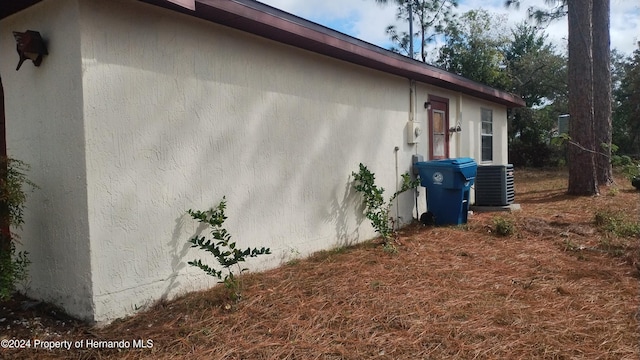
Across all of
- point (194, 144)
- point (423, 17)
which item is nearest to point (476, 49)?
point (423, 17)

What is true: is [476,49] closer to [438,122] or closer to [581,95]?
[581,95]

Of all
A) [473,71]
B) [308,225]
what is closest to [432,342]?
[308,225]

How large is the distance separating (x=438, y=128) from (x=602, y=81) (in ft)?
20.9

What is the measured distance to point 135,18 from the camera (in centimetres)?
322

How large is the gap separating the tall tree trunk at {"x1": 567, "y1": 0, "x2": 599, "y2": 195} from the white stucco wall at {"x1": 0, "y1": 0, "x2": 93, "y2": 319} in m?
9.81

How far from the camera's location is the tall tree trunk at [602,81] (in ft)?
35.6

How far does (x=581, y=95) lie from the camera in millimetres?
9406

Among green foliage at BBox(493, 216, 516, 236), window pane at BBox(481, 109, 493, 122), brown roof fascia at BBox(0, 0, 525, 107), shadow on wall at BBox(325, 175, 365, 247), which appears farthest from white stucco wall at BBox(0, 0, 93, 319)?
window pane at BBox(481, 109, 493, 122)

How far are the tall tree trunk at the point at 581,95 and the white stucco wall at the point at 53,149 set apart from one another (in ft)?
32.2

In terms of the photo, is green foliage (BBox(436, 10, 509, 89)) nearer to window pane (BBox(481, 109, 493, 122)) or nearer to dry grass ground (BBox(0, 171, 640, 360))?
window pane (BBox(481, 109, 493, 122))

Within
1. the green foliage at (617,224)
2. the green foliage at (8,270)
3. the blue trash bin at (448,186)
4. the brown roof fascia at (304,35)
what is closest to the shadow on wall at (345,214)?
the blue trash bin at (448,186)

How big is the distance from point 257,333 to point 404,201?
4064mm

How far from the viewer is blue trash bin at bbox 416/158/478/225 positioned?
6020mm

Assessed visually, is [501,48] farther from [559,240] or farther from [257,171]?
[257,171]
